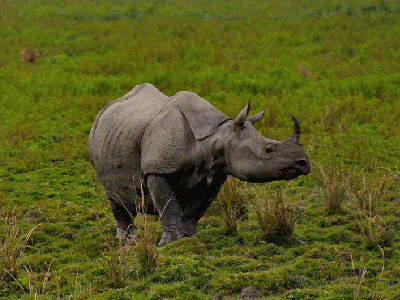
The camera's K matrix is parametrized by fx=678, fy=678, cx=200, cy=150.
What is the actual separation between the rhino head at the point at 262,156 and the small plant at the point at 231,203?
4.54 feet

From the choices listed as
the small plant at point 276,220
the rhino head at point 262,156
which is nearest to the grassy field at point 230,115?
the small plant at point 276,220

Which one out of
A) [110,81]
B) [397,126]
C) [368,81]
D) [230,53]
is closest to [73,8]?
[230,53]

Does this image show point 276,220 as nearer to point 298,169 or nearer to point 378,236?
point 378,236

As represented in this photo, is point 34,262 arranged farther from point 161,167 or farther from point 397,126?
point 397,126

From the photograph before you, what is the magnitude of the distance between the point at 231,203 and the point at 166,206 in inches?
70.3

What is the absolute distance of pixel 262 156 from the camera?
17.8 feet

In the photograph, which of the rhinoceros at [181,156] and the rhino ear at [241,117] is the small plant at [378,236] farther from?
the rhino ear at [241,117]

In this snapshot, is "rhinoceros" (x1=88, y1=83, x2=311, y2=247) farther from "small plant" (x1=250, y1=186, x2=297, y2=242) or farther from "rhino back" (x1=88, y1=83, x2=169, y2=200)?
"small plant" (x1=250, y1=186, x2=297, y2=242)

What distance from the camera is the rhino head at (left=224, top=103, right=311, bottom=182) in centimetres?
533

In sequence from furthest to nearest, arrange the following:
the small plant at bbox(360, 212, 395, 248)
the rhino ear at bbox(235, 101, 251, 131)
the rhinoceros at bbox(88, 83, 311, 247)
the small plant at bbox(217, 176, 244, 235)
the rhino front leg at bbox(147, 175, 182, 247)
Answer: the small plant at bbox(217, 176, 244, 235) < the small plant at bbox(360, 212, 395, 248) < the rhino front leg at bbox(147, 175, 182, 247) < the rhino ear at bbox(235, 101, 251, 131) < the rhinoceros at bbox(88, 83, 311, 247)

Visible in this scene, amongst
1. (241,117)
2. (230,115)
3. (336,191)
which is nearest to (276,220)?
(336,191)

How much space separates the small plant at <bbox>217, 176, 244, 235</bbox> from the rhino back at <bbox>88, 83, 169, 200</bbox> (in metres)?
1.18

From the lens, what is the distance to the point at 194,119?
5918 millimetres

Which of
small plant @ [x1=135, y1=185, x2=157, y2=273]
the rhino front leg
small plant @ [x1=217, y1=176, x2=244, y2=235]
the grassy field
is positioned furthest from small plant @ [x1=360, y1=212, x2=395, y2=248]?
small plant @ [x1=135, y1=185, x2=157, y2=273]
